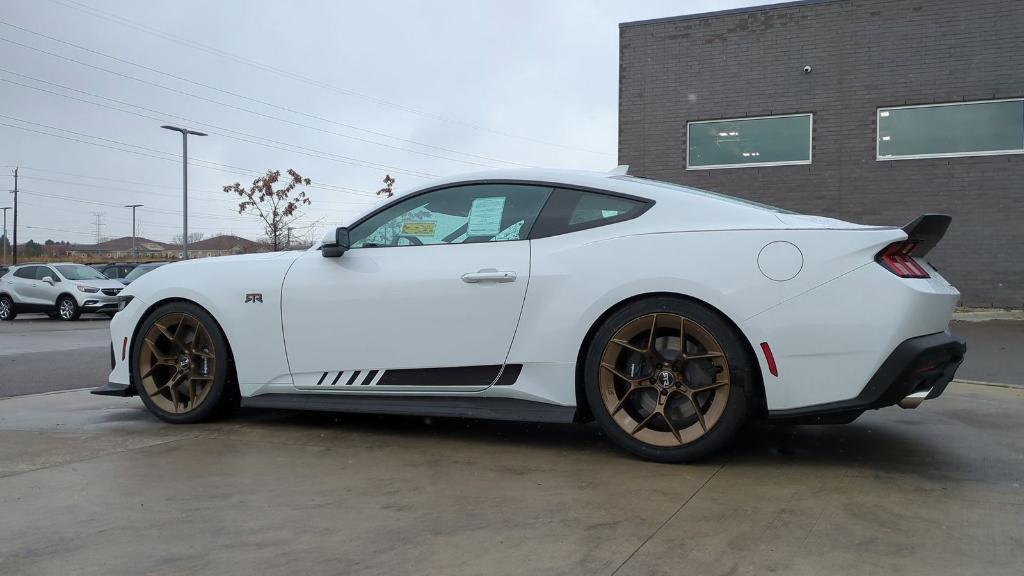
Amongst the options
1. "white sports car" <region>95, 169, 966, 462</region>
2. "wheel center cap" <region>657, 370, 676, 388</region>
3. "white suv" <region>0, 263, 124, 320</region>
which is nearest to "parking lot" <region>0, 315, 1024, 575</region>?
"white sports car" <region>95, 169, 966, 462</region>

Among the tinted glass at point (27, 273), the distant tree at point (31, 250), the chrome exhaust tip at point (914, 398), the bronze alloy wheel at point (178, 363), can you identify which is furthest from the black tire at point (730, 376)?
the distant tree at point (31, 250)

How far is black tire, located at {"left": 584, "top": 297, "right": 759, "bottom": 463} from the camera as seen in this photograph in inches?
140

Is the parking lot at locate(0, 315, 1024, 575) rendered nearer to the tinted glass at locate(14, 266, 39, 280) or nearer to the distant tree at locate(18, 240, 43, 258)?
the tinted glass at locate(14, 266, 39, 280)

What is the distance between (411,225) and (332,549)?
215cm

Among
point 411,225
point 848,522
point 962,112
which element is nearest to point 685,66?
point 962,112

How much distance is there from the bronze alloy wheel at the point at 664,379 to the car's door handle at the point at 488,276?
626 millimetres

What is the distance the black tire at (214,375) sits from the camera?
4.73 metres

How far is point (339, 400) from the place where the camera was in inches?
175

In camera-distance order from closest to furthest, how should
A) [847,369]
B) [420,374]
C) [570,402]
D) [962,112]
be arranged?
1. [847,369]
2. [570,402]
3. [420,374]
4. [962,112]

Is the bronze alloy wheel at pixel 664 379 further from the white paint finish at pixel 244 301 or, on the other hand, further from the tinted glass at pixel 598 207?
the white paint finish at pixel 244 301

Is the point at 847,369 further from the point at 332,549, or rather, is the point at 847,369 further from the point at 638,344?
the point at 332,549

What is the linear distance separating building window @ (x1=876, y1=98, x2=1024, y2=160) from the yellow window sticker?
38.8ft

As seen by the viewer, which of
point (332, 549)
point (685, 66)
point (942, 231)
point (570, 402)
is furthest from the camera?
point (685, 66)

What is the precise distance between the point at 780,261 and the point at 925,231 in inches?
27.0
